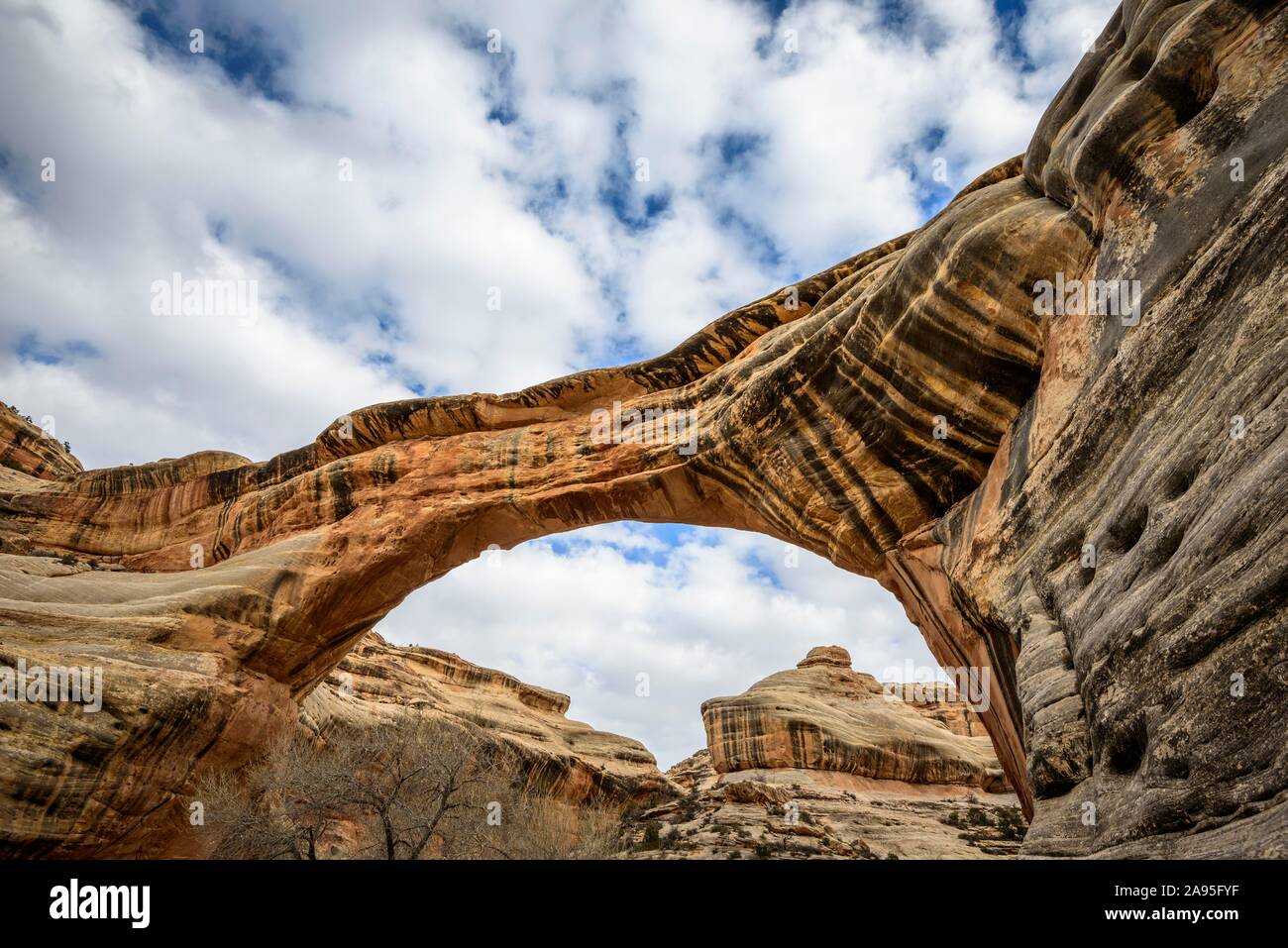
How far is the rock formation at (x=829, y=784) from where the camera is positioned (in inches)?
757

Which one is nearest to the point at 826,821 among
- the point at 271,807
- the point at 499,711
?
the point at 271,807

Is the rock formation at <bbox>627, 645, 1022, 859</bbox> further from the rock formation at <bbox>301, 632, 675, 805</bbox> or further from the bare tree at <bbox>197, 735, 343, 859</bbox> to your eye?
the bare tree at <bbox>197, 735, 343, 859</bbox>

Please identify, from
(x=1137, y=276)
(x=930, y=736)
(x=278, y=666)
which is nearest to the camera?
(x=1137, y=276)

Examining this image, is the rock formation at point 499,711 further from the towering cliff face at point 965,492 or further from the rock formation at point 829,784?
the towering cliff face at point 965,492

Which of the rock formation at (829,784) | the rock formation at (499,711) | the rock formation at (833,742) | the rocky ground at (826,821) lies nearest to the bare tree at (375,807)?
the rocky ground at (826,821)

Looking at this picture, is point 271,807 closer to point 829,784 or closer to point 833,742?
point 829,784

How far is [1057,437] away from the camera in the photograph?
28.9ft

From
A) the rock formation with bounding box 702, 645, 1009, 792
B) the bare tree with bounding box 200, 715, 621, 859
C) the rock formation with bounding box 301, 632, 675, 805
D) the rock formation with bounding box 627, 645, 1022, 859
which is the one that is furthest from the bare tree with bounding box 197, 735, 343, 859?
the rock formation with bounding box 702, 645, 1009, 792

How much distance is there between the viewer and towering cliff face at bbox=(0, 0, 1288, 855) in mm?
5211

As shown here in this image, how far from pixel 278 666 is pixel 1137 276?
1702 centimetres

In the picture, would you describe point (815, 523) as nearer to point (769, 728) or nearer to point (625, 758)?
point (769, 728)

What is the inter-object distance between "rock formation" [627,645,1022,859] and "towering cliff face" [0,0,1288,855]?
29.1 feet

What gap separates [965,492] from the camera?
1180 cm
